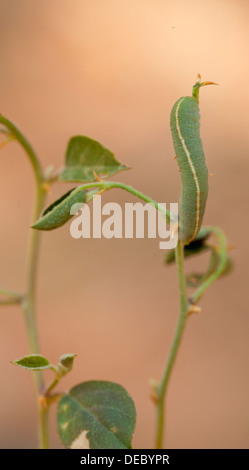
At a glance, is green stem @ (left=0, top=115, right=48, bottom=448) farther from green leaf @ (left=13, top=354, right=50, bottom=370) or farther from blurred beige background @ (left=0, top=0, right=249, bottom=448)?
blurred beige background @ (left=0, top=0, right=249, bottom=448)

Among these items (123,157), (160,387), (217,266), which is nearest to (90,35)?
(123,157)

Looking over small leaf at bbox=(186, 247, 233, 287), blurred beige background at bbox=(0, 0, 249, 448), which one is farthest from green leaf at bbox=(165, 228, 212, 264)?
blurred beige background at bbox=(0, 0, 249, 448)

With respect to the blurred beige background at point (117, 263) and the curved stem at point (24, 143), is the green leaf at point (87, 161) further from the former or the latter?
the blurred beige background at point (117, 263)

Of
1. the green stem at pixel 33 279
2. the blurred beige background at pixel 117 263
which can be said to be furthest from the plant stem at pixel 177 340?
the blurred beige background at pixel 117 263

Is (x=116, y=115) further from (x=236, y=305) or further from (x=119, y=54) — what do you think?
(x=236, y=305)

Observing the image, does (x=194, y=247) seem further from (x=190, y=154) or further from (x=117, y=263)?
(x=117, y=263)
